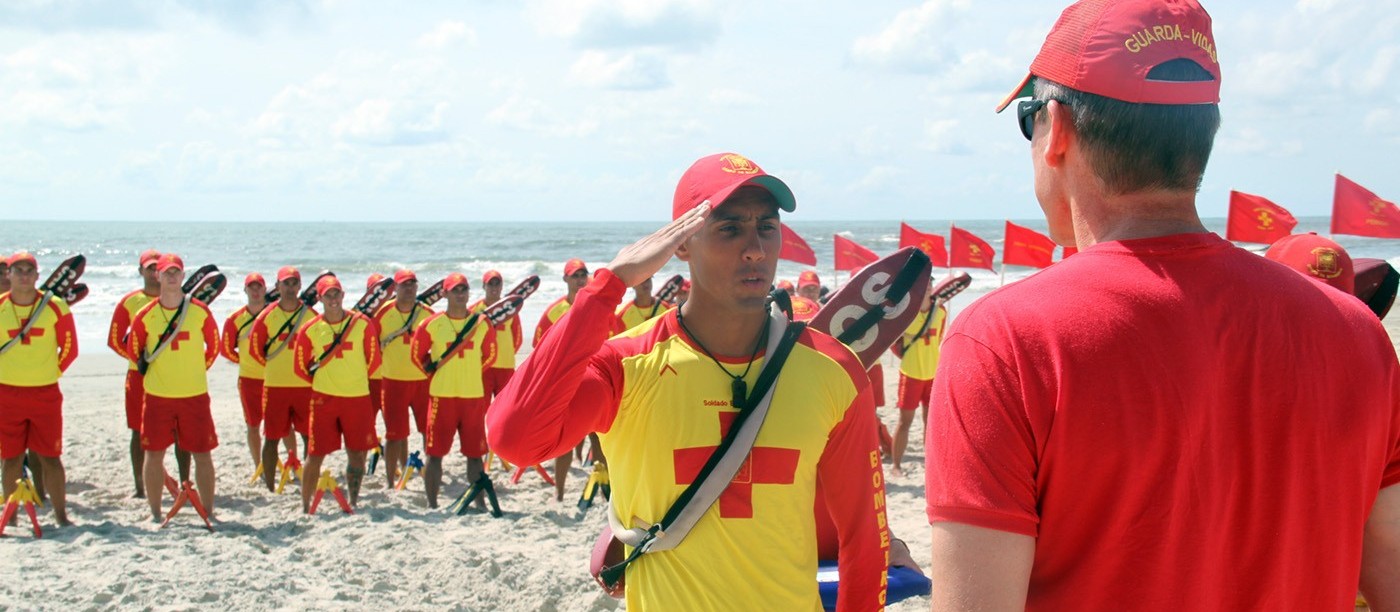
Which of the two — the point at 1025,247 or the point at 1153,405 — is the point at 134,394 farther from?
the point at 1025,247

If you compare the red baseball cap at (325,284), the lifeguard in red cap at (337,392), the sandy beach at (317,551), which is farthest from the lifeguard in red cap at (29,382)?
the red baseball cap at (325,284)

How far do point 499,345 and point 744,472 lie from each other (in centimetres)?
863

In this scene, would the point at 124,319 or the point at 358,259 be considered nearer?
the point at 124,319

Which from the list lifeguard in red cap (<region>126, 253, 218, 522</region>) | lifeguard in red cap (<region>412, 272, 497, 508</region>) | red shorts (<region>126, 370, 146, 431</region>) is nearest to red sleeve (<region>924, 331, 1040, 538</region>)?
lifeguard in red cap (<region>412, 272, 497, 508</region>)

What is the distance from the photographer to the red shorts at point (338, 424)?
9422mm

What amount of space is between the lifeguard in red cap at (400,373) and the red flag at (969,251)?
8.05m

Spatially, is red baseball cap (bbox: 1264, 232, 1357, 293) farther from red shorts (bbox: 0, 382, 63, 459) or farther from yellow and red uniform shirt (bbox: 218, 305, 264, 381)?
yellow and red uniform shirt (bbox: 218, 305, 264, 381)

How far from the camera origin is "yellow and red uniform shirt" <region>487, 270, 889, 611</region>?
271 centimetres

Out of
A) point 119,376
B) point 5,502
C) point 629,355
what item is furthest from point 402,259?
point 629,355

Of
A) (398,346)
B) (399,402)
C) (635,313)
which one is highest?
(635,313)

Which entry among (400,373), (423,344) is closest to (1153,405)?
(423,344)

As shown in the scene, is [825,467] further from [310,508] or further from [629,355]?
[310,508]

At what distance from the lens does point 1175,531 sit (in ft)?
4.58

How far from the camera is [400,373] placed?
11.1m
